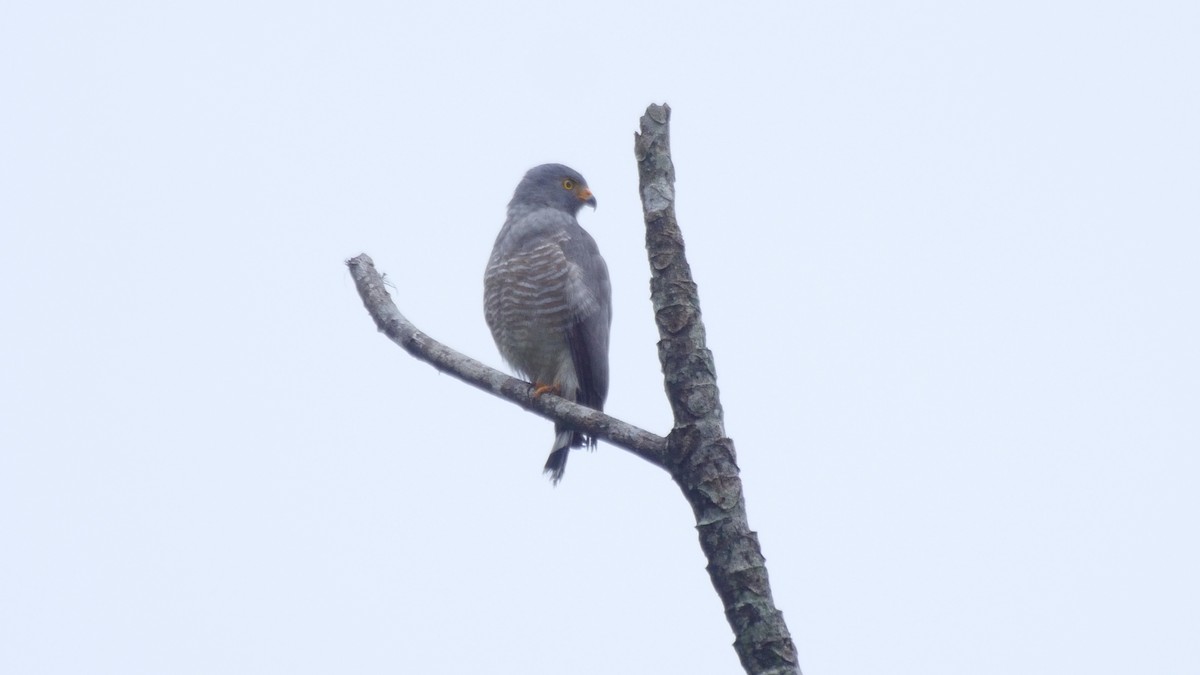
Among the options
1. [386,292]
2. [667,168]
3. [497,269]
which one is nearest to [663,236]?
[667,168]

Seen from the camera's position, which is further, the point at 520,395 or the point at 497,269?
the point at 497,269

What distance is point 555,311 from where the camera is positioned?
703cm

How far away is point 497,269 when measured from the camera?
737cm

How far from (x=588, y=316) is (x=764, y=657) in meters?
3.61

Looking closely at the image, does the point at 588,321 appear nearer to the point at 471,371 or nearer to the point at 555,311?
the point at 555,311

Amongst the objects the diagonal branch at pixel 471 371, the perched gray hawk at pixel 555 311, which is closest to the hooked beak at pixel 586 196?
the perched gray hawk at pixel 555 311

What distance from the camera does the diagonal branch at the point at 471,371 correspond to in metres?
4.36

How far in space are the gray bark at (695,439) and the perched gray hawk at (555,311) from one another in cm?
240

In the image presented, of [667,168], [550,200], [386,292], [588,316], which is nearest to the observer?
[667,168]

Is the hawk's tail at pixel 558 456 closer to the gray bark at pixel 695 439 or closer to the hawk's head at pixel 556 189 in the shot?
the hawk's head at pixel 556 189

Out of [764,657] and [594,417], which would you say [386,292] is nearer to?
[594,417]

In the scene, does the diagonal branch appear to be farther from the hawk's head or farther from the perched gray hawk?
the hawk's head

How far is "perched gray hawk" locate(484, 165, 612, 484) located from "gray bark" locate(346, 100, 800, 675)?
240 centimetres

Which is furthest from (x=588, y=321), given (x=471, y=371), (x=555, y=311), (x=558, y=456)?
(x=471, y=371)
